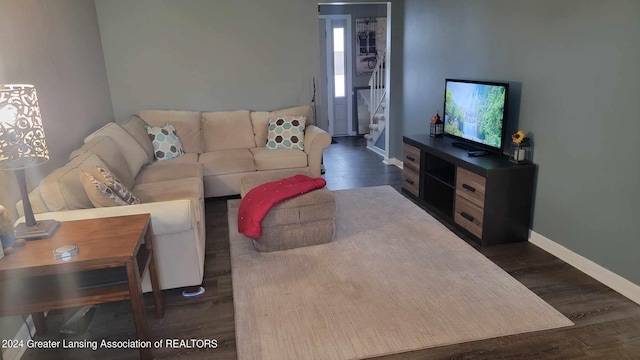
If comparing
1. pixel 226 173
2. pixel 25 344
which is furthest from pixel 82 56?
pixel 25 344

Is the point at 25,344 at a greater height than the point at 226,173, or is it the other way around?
the point at 226,173

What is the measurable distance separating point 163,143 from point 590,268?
13.5 feet

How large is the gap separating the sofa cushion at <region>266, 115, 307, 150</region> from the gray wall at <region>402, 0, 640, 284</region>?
2.06m

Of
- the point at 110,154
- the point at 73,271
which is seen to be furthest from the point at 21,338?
the point at 110,154

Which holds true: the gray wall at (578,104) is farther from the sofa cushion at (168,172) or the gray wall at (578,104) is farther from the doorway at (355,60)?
the doorway at (355,60)

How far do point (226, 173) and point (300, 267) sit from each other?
1936 millimetres

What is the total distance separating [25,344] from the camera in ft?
7.53

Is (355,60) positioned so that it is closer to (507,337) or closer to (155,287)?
(155,287)

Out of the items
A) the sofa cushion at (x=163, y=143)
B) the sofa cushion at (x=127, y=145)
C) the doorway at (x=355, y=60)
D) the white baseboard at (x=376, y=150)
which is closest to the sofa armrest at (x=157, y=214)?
the sofa cushion at (x=127, y=145)

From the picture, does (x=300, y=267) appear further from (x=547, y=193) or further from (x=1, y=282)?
(x=547, y=193)

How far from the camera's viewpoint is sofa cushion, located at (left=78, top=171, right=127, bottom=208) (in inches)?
95.6

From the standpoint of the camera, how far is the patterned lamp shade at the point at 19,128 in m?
1.90

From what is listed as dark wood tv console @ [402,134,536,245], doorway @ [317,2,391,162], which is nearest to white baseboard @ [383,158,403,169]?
doorway @ [317,2,391,162]

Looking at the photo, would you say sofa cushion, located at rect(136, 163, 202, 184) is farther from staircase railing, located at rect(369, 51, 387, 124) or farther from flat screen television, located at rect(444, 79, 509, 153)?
staircase railing, located at rect(369, 51, 387, 124)
